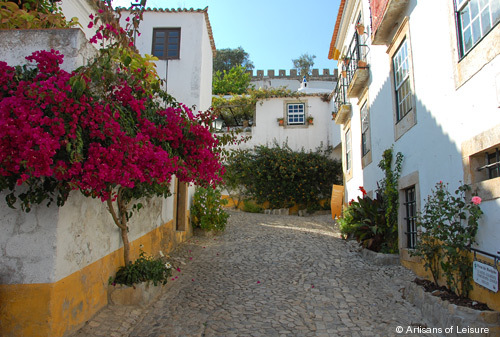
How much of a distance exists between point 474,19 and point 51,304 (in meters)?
5.44

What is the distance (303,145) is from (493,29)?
47.4 feet

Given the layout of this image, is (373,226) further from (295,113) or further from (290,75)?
(290,75)

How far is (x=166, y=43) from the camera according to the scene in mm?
10680

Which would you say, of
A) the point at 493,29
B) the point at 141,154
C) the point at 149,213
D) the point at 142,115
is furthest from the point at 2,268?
the point at 493,29

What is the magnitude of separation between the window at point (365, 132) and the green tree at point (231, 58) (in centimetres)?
2821

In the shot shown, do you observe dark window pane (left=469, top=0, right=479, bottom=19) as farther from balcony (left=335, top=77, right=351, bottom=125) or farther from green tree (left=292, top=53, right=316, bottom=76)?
green tree (left=292, top=53, right=316, bottom=76)

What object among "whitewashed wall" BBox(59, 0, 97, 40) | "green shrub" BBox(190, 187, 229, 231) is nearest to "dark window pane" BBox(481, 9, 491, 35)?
"green shrub" BBox(190, 187, 229, 231)

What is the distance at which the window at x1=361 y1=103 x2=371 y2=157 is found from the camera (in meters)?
9.30

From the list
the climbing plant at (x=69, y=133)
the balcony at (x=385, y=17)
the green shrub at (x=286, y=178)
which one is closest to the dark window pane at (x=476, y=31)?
the balcony at (x=385, y=17)

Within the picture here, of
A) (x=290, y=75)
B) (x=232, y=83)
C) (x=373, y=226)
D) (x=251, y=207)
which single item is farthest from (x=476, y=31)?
(x=290, y=75)

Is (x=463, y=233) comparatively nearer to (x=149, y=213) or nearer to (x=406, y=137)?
(x=406, y=137)

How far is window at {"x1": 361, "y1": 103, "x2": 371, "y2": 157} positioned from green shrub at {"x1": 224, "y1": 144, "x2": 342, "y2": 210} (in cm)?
673

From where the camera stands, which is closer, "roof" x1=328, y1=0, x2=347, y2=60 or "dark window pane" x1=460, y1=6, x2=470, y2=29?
"dark window pane" x1=460, y1=6, x2=470, y2=29

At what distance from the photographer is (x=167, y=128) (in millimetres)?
4449
